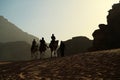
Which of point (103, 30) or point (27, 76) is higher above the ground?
point (103, 30)

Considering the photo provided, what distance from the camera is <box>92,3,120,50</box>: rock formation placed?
212ft

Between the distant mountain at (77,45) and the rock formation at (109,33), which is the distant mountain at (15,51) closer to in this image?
the distant mountain at (77,45)

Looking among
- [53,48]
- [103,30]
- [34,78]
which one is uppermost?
[103,30]

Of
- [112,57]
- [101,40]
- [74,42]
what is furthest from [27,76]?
[74,42]

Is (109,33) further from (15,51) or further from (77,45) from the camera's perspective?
(15,51)

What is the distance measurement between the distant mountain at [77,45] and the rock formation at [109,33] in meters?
16.7

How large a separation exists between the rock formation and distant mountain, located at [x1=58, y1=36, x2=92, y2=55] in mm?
16705

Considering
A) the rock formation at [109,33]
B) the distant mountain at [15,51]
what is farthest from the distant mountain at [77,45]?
the distant mountain at [15,51]

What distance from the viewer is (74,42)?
87.8 m

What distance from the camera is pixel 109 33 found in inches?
2623

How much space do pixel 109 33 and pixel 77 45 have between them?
21806mm

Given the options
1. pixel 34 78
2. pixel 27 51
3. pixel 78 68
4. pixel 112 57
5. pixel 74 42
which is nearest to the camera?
pixel 34 78

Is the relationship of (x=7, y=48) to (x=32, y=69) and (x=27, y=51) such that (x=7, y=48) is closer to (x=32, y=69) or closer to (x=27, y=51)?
(x=27, y=51)

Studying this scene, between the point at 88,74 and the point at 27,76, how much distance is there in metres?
4.69
